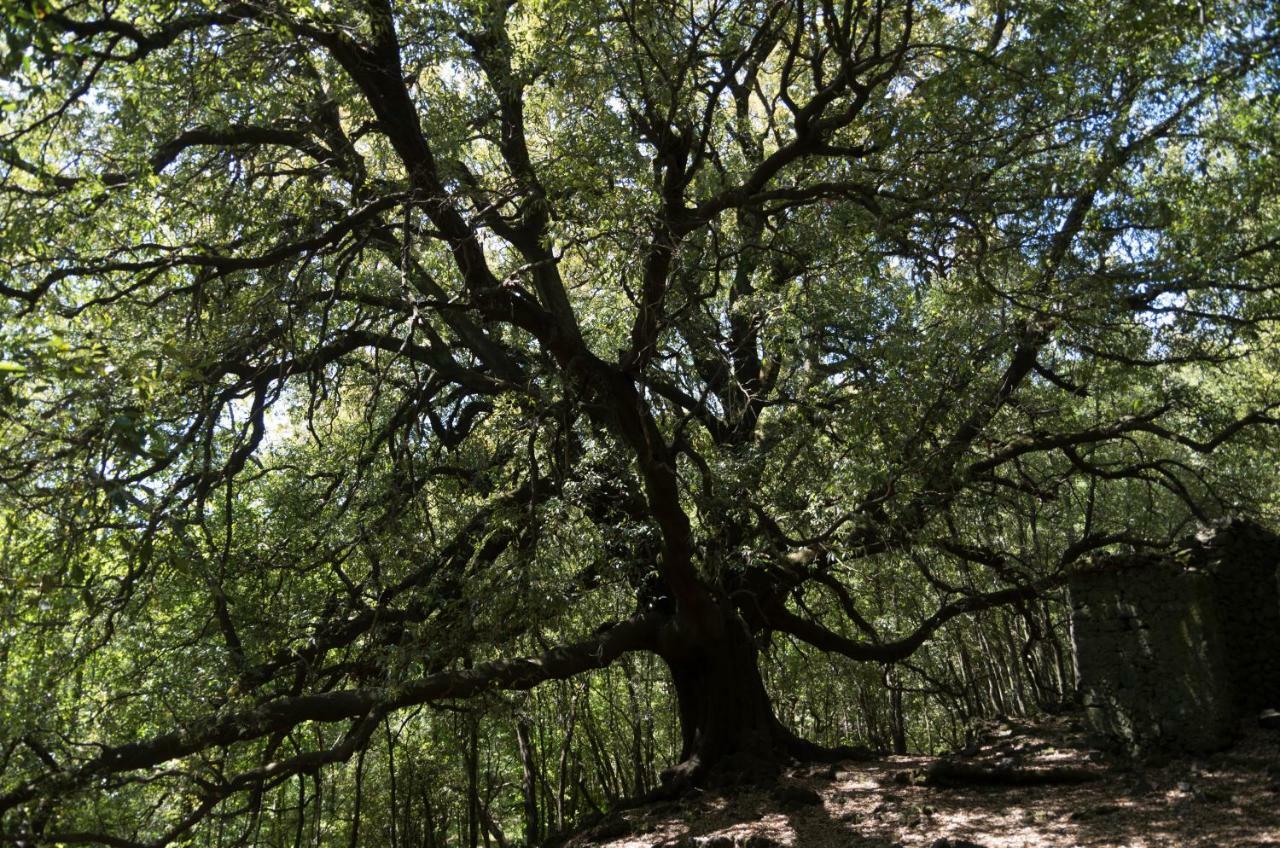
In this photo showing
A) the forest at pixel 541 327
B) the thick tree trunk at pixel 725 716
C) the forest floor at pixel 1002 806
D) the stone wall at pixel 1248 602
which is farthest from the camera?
the thick tree trunk at pixel 725 716

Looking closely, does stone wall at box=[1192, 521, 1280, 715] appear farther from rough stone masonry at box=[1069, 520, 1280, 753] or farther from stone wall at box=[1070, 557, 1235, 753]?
stone wall at box=[1070, 557, 1235, 753]

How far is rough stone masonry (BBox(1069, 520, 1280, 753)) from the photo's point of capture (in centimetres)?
691

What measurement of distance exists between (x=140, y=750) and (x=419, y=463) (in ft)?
8.74

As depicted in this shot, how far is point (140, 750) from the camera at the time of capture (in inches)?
226

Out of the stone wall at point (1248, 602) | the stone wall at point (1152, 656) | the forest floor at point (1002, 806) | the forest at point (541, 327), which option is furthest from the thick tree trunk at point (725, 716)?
the stone wall at point (1248, 602)

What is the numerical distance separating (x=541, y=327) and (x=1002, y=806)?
15.5ft

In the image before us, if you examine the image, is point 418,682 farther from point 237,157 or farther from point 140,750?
point 237,157

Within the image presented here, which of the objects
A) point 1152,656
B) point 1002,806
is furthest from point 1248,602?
point 1002,806

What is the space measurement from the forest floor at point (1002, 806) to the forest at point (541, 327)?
0.77 meters

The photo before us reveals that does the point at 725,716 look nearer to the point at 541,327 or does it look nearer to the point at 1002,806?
the point at 1002,806

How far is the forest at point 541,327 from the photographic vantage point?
17.0 feet

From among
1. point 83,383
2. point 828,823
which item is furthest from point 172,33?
point 828,823

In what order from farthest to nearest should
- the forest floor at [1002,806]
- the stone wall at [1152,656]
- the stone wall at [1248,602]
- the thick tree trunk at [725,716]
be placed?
the thick tree trunk at [725,716]
the stone wall at [1248,602]
the stone wall at [1152,656]
the forest floor at [1002,806]

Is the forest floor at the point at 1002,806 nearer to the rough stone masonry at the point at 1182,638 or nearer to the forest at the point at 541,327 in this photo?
the rough stone masonry at the point at 1182,638
